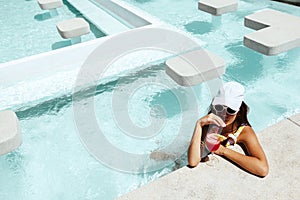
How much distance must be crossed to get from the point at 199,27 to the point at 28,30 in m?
4.38

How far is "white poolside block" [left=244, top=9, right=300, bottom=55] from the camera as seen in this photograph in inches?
207

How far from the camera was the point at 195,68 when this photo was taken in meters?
4.89

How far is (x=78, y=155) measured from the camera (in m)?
4.53

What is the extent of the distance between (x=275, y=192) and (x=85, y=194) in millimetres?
2158

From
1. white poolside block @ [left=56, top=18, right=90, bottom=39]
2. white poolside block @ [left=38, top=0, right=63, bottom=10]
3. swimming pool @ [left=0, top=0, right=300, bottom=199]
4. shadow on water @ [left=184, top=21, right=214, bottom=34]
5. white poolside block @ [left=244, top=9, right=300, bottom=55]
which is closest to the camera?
swimming pool @ [left=0, top=0, right=300, bottom=199]

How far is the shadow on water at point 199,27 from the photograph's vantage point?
774 centimetres

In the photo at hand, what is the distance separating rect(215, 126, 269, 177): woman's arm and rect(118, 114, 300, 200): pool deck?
77 millimetres

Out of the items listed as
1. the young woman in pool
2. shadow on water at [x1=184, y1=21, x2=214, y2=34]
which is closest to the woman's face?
the young woman in pool

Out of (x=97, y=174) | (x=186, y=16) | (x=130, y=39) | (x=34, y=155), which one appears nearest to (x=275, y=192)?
(x=97, y=174)

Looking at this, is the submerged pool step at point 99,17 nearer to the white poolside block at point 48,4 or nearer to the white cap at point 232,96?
the white poolside block at point 48,4

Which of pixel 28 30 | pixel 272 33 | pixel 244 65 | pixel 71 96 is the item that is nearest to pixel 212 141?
pixel 71 96

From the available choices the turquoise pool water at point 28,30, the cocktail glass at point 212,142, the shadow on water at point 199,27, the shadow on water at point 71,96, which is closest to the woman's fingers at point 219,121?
the cocktail glass at point 212,142

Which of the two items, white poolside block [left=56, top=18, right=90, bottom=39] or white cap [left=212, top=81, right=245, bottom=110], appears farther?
white poolside block [left=56, top=18, right=90, bottom=39]

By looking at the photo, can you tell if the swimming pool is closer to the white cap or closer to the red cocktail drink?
the red cocktail drink
